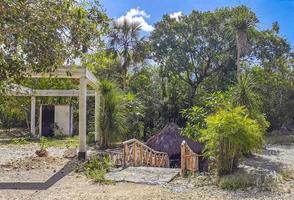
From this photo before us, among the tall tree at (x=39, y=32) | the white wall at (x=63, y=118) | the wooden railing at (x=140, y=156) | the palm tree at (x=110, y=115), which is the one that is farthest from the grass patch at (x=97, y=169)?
the white wall at (x=63, y=118)

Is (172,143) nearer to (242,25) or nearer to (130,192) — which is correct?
(130,192)

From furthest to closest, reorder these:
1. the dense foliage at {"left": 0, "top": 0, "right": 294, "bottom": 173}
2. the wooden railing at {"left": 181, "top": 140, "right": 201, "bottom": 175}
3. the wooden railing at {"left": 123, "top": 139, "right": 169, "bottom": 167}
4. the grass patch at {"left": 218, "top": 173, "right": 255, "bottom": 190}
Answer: the wooden railing at {"left": 123, "top": 139, "right": 169, "bottom": 167} → the wooden railing at {"left": 181, "top": 140, "right": 201, "bottom": 175} → the grass patch at {"left": 218, "top": 173, "right": 255, "bottom": 190} → the dense foliage at {"left": 0, "top": 0, "right": 294, "bottom": 173}

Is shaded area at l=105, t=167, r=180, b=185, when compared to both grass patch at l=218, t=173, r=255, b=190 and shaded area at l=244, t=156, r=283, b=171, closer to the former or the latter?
grass patch at l=218, t=173, r=255, b=190

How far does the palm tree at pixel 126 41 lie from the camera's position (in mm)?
25094

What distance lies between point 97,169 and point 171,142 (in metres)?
4.64

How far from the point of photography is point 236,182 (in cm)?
806

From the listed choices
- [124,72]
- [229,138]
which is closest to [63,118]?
[124,72]

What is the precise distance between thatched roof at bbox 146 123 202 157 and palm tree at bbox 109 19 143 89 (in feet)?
36.2

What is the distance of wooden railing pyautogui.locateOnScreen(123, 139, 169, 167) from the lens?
443 inches

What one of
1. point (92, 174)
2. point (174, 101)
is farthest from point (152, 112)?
point (92, 174)

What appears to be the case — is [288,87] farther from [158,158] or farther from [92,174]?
[92,174]

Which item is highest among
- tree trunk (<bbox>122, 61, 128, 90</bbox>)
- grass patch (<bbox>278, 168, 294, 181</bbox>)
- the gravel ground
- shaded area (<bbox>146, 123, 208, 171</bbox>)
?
tree trunk (<bbox>122, 61, 128, 90</bbox>)

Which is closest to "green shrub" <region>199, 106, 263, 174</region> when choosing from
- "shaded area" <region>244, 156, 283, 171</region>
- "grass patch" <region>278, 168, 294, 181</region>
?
"grass patch" <region>278, 168, 294, 181</region>

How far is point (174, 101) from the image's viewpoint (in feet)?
73.9
